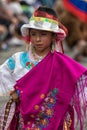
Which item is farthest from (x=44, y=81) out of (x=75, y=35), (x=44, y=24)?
(x=75, y=35)

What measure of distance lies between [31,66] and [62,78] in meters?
0.28

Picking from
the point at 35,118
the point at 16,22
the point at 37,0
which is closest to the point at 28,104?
the point at 35,118

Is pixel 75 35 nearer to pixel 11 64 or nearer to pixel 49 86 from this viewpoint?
pixel 11 64

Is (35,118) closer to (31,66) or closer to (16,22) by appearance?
(31,66)

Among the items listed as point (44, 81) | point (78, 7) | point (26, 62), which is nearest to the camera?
point (44, 81)

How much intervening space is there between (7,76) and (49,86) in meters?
0.39

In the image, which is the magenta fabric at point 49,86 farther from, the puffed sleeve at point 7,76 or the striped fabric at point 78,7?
the striped fabric at point 78,7

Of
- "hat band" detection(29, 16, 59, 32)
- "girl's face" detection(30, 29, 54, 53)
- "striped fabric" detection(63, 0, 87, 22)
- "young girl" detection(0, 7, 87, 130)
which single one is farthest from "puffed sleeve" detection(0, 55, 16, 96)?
"striped fabric" detection(63, 0, 87, 22)

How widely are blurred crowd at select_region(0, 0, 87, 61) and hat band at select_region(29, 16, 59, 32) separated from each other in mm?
6144

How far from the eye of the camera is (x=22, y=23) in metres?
12.5

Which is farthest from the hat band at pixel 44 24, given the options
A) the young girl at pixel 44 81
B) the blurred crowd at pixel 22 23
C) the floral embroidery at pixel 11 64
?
the blurred crowd at pixel 22 23

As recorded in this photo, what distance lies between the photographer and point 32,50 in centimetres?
531

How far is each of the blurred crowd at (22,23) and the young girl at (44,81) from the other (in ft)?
20.1

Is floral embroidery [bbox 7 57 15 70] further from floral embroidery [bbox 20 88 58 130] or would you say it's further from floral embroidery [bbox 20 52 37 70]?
floral embroidery [bbox 20 88 58 130]
